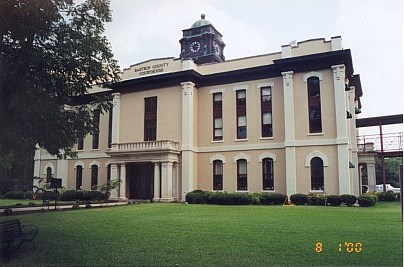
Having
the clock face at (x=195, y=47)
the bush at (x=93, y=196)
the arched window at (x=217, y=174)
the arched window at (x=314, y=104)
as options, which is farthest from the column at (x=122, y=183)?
the arched window at (x=314, y=104)

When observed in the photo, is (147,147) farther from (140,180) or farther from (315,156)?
(315,156)

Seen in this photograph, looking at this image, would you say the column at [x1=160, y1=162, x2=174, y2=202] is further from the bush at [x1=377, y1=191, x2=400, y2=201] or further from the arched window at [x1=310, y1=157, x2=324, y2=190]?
the bush at [x1=377, y1=191, x2=400, y2=201]

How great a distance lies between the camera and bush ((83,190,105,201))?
17953mm

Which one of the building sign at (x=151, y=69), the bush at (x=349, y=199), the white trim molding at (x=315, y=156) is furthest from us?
the building sign at (x=151, y=69)

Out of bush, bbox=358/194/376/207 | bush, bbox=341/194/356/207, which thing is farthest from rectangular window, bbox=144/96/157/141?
bush, bbox=358/194/376/207

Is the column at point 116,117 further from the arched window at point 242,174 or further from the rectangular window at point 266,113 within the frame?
the rectangular window at point 266,113

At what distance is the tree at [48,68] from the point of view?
5.95m

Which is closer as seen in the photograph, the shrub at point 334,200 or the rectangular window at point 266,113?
the shrub at point 334,200

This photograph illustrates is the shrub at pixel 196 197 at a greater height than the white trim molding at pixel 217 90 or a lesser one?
lesser

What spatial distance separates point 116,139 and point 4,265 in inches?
622

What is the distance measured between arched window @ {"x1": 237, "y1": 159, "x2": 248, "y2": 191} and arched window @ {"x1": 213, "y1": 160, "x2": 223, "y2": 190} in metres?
0.94

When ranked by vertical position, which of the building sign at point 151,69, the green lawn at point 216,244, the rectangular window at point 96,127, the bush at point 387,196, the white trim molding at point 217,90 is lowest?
the green lawn at point 216,244

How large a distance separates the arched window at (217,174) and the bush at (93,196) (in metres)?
5.52

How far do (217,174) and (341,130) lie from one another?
643 cm
